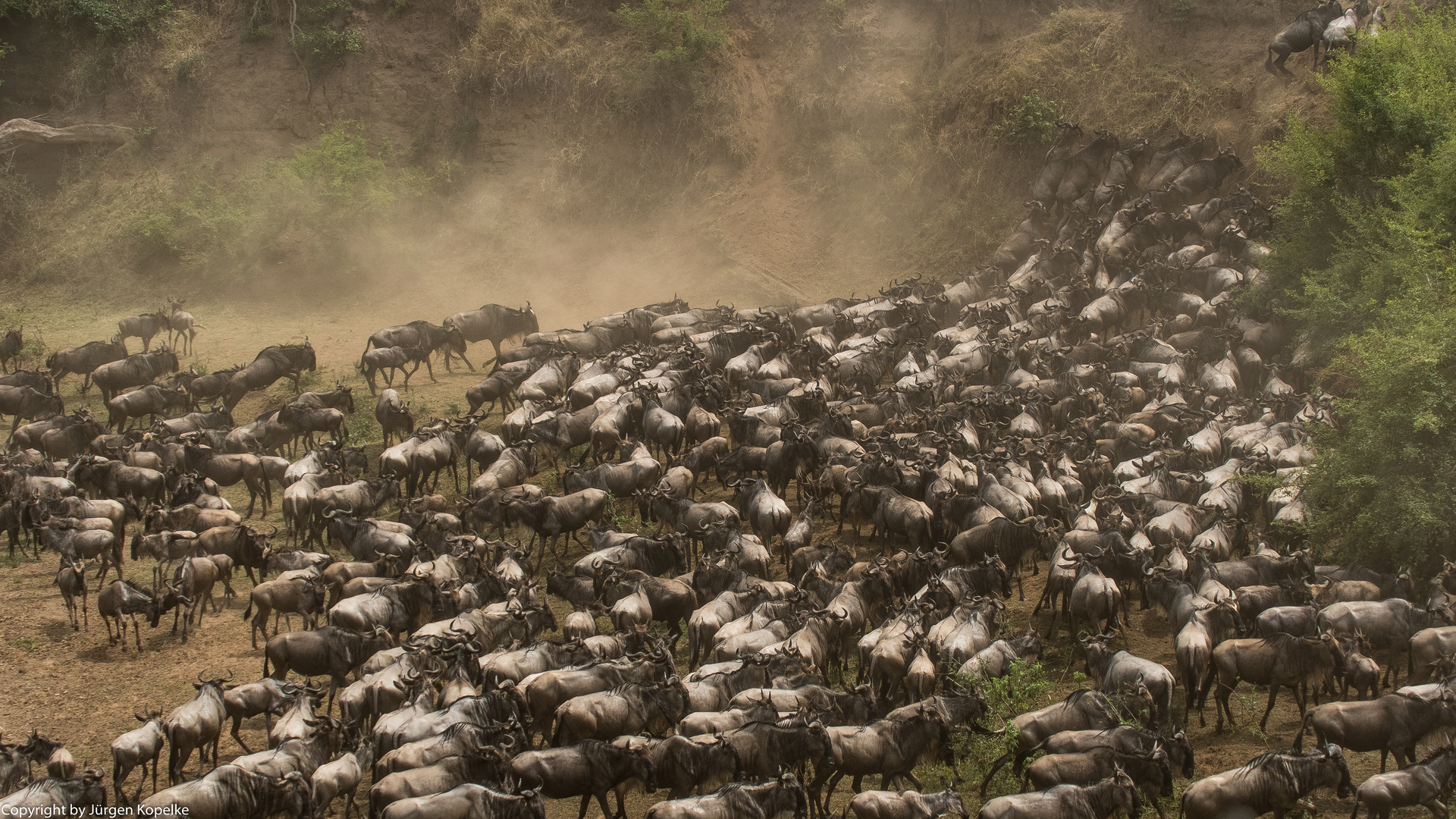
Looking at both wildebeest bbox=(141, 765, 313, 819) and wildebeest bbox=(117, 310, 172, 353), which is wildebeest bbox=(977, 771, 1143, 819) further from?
wildebeest bbox=(117, 310, 172, 353)

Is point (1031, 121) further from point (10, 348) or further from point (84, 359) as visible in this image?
point (10, 348)

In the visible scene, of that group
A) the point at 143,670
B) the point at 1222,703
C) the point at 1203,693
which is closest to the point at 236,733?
the point at 143,670

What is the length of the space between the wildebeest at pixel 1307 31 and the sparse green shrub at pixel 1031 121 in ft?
19.4

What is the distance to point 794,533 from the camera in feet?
54.7

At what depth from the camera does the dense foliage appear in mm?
14602

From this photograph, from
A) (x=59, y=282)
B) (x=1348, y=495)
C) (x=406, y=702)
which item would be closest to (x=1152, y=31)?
(x=1348, y=495)

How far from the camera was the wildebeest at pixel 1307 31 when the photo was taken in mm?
28484

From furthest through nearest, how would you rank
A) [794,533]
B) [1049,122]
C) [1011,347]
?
[1049,122] < [1011,347] < [794,533]

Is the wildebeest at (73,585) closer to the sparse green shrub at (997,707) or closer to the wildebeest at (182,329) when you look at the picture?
the sparse green shrub at (997,707)

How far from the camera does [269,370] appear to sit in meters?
25.2

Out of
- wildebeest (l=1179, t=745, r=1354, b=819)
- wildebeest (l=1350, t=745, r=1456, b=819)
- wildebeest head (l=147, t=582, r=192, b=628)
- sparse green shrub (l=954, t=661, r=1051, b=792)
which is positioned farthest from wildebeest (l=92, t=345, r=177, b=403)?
wildebeest (l=1350, t=745, r=1456, b=819)

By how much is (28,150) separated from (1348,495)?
1708 inches

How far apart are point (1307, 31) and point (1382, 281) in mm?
11918

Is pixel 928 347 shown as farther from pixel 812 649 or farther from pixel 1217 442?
pixel 812 649
